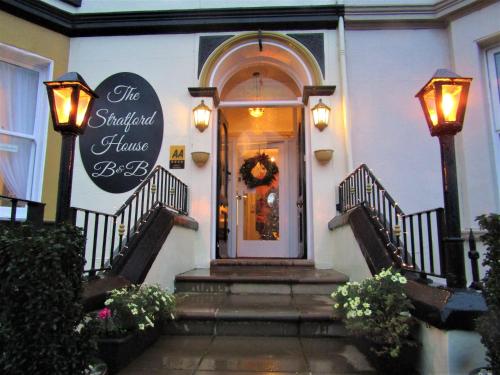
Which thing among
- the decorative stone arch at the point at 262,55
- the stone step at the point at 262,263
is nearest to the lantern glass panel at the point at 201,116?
the decorative stone arch at the point at 262,55

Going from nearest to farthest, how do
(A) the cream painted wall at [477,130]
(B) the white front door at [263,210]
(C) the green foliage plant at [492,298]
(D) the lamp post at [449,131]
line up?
(C) the green foliage plant at [492,298] < (D) the lamp post at [449,131] < (A) the cream painted wall at [477,130] < (B) the white front door at [263,210]

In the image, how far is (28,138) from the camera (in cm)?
563

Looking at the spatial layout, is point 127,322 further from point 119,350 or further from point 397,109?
point 397,109

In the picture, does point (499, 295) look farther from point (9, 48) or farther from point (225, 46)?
point (9, 48)

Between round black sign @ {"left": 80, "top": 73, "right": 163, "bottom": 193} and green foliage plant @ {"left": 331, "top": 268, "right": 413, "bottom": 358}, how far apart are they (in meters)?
3.95

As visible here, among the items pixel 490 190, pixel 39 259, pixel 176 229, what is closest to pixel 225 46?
pixel 176 229

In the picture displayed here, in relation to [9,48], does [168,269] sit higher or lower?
lower

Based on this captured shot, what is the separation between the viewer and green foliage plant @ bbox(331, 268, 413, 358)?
2.58 meters

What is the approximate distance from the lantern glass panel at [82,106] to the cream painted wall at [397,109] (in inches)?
155

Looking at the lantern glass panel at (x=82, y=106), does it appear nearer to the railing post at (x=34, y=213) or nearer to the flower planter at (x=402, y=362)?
the railing post at (x=34, y=213)

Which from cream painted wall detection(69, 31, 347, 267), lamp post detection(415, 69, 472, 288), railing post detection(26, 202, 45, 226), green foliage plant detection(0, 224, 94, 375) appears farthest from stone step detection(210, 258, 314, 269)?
green foliage plant detection(0, 224, 94, 375)

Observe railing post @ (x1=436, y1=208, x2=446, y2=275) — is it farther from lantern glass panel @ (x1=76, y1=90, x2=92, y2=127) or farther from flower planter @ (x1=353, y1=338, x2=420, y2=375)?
lantern glass panel @ (x1=76, y1=90, x2=92, y2=127)

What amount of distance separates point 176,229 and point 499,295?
139 inches

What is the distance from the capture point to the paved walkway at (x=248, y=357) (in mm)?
2684
